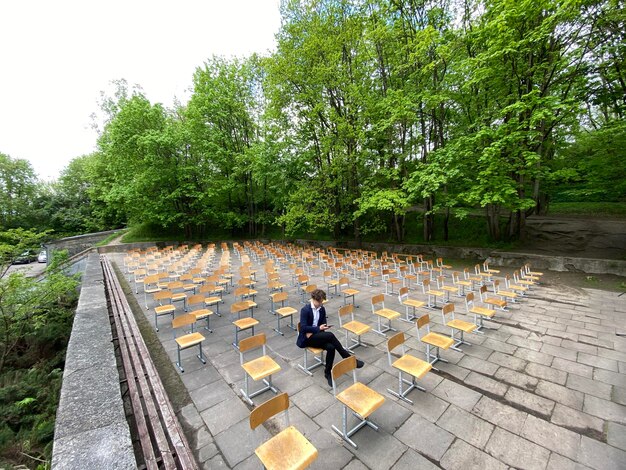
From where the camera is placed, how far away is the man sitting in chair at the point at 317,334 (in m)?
3.88

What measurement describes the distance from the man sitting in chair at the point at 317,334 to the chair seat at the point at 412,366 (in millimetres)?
838

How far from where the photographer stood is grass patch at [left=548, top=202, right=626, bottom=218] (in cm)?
1442

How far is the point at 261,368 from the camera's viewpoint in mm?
3424

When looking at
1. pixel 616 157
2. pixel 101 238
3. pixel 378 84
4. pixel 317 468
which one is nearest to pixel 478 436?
pixel 317 468

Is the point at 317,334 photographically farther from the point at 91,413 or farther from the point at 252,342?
the point at 91,413

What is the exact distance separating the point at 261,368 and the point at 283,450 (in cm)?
135

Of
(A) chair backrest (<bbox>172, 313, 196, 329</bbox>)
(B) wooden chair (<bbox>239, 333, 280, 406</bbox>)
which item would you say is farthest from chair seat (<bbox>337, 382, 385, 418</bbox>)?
(A) chair backrest (<bbox>172, 313, 196, 329</bbox>)

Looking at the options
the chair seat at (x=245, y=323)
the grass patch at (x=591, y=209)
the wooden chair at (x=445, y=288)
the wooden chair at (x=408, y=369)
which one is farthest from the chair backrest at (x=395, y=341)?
the grass patch at (x=591, y=209)

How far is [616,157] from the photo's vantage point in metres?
9.20

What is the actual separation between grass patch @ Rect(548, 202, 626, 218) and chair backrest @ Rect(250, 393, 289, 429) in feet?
69.8

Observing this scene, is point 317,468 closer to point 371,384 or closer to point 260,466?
point 260,466

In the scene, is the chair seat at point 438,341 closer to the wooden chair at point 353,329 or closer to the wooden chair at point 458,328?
the wooden chair at point 458,328

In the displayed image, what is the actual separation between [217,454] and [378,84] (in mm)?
16952

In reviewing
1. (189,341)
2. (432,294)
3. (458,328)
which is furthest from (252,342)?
(432,294)
